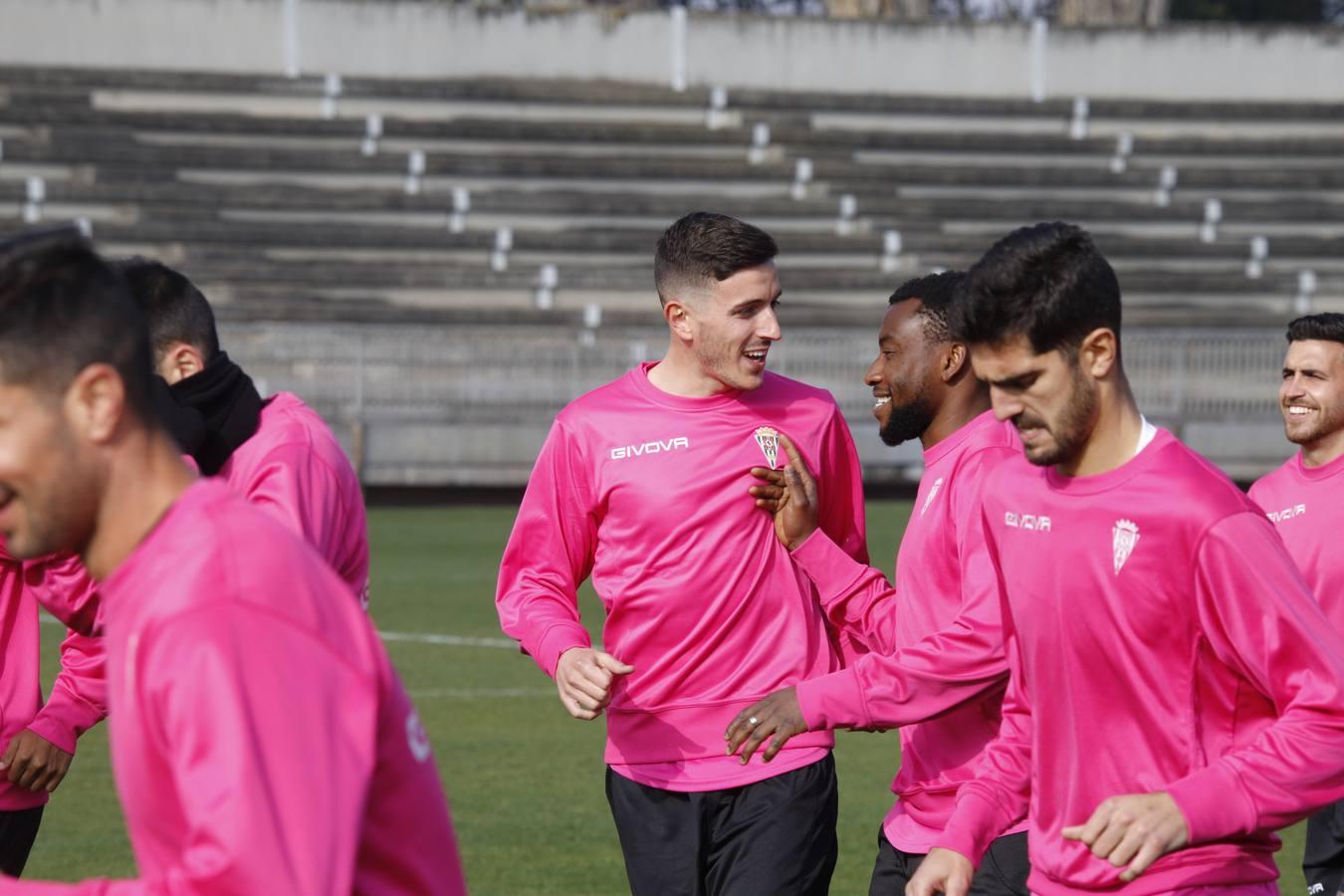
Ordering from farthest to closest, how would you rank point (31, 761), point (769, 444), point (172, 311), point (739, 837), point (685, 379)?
point (685, 379), point (769, 444), point (739, 837), point (31, 761), point (172, 311)

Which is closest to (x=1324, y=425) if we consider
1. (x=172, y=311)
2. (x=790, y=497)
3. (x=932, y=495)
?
(x=932, y=495)

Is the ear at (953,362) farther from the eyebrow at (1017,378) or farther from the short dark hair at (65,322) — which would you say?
the short dark hair at (65,322)

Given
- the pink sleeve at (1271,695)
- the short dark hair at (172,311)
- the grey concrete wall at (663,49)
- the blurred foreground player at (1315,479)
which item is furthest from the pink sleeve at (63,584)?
the grey concrete wall at (663,49)

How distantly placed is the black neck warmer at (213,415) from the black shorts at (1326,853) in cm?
419

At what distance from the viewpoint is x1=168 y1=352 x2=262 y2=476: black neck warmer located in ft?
14.5

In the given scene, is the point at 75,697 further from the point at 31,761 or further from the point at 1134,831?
the point at 1134,831

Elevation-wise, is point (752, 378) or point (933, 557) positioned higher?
point (752, 378)

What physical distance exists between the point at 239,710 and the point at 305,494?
2.14 meters

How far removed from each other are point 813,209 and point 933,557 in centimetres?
2484

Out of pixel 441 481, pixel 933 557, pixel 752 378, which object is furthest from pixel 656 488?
pixel 441 481

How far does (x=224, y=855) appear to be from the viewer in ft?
7.00

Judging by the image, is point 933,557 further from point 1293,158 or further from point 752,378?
point 1293,158

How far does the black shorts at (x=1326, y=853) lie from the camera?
6.76 m

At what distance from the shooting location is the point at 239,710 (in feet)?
6.98
